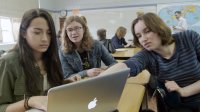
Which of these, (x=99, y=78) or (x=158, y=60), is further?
(x=158, y=60)

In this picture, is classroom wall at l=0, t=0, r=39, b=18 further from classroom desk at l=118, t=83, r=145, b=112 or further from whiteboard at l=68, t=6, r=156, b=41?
classroom desk at l=118, t=83, r=145, b=112

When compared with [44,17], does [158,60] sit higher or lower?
lower

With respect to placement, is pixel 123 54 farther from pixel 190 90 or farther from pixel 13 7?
pixel 13 7

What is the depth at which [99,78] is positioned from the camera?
0.84 m

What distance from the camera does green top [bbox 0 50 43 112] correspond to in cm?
108

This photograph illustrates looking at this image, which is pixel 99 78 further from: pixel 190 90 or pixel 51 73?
pixel 190 90

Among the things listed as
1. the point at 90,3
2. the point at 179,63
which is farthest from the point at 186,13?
the point at 179,63

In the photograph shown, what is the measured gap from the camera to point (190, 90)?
1.42m

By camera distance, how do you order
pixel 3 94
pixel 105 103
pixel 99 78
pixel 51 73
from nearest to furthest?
pixel 99 78, pixel 105 103, pixel 3 94, pixel 51 73

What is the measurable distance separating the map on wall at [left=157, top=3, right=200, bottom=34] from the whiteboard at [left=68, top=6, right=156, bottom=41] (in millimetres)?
544

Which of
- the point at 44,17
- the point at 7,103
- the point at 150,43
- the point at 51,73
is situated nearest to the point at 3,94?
the point at 7,103

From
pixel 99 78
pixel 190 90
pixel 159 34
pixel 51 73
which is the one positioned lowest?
pixel 190 90

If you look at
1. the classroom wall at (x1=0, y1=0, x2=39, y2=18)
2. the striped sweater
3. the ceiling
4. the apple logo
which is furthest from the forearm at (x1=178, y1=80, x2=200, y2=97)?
the ceiling

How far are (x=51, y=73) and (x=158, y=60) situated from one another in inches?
27.9
